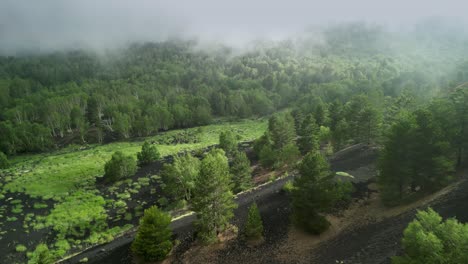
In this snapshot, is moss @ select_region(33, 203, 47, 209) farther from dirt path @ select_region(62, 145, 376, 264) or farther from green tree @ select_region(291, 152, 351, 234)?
green tree @ select_region(291, 152, 351, 234)

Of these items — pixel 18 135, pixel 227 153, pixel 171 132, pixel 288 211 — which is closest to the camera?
pixel 288 211

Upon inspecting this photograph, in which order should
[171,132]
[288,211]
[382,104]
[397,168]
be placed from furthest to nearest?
[171,132]
[382,104]
[288,211]
[397,168]

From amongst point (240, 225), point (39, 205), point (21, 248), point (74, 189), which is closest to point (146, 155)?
point (74, 189)

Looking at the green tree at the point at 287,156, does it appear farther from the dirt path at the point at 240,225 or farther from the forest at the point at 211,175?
the dirt path at the point at 240,225

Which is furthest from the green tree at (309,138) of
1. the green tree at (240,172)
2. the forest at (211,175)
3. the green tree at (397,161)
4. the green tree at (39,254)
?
the green tree at (39,254)

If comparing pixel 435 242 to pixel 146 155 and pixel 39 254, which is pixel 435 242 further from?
pixel 146 155

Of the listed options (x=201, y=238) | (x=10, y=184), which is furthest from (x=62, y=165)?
(x=201, y=238)

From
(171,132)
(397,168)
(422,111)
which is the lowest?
(171,132)

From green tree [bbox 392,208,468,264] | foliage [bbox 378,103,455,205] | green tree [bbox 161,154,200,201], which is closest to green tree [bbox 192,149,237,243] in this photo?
green tree [bbox 161,154,200,201]

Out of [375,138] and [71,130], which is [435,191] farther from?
[71,130]
